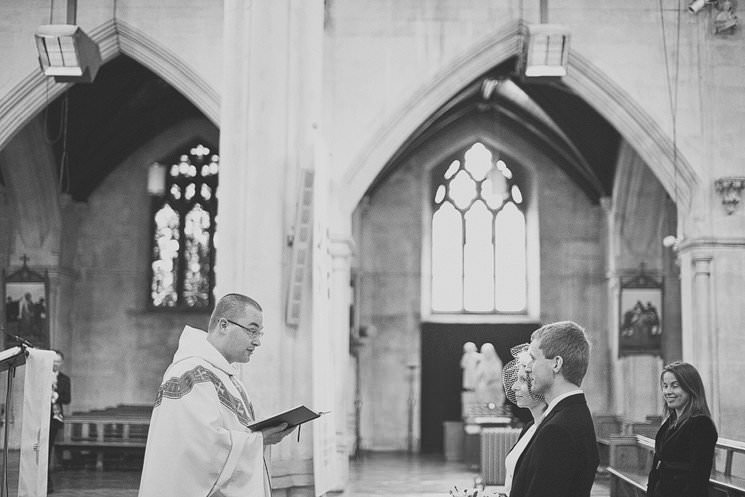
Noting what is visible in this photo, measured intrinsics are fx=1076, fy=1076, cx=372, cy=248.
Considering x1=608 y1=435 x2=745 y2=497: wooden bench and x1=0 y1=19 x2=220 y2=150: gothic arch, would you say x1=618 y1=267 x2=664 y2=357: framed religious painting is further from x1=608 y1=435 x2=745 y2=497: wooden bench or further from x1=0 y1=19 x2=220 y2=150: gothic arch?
x1=0 y1=19 x2=220 y2=150: gothic arch

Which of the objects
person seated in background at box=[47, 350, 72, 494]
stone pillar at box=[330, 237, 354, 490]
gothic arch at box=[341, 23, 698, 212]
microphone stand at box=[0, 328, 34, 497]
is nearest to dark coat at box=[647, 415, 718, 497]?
microphone stand at box=[0, 328, 34, 497]

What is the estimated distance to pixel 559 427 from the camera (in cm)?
307

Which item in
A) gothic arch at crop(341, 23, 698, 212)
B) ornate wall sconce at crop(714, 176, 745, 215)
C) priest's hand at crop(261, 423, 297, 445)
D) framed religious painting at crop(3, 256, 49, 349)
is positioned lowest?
priest's hand at crop(261, 423, 297, 445)

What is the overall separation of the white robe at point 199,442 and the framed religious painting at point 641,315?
1380cm

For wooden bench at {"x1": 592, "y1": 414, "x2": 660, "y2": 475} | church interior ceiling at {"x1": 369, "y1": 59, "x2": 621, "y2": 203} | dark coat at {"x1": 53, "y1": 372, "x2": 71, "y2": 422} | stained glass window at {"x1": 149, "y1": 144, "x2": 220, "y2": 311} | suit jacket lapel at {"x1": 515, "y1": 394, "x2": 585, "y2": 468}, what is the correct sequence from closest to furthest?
suit jacket lapel at {"x1": 515, "y1": 394, "x2": 585, "y2": 468} → dark coat at {"x1": 53, "y1": 372, "x2": 71, "y2": 422} → wooden bench at {"x1": 592, "y1": 414, "x2": 660, "y2": 475} → church interior ceiling at {"x1": 369, "y1": 59, "x2": 621, "y2": 203} → stained glass window at {"x1": 149, "y1": 144, "x2": 220, "y2": 311}

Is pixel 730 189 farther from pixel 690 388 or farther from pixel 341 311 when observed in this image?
pixel 690 388

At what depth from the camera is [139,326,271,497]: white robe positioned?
3873 mm

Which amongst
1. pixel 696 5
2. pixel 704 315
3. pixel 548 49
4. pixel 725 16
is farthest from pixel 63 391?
pixel 725 16

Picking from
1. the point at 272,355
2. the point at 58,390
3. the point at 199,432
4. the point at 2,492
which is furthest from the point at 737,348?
the point at 199,432

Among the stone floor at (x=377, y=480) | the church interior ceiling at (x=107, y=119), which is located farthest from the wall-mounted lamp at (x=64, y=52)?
the church interior ceiling at (x=107, y=119)

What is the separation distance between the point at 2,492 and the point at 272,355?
85.0 inches

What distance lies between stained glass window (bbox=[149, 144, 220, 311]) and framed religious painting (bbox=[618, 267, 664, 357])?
6.84 m

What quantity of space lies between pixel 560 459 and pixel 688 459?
194cm

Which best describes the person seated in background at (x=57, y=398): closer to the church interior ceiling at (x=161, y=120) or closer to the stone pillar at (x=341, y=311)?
the stone pillar at (x=341, y=311)
